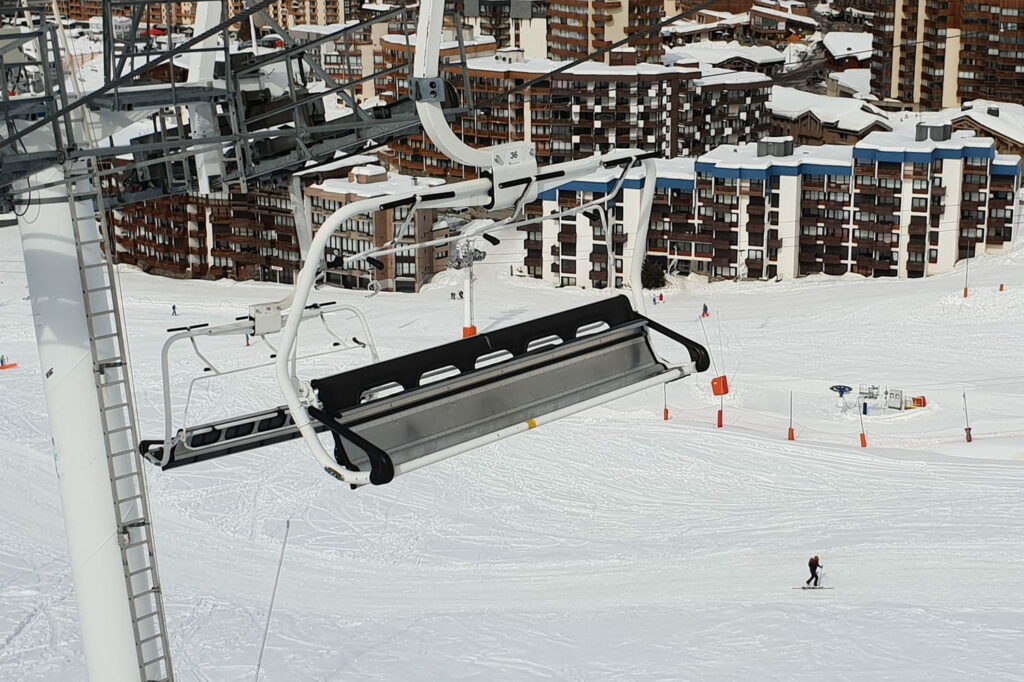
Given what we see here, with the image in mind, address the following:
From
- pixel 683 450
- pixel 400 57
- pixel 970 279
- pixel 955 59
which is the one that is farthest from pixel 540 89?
pixel 683 450

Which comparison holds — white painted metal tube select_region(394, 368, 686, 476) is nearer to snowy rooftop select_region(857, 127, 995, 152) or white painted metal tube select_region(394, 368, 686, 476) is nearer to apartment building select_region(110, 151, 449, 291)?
apartment building select_region(110, 151, 449, 291)

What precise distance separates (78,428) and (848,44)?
220ft

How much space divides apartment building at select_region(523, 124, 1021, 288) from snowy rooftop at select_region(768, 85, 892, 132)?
12.1 metres

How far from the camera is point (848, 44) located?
68.0 meters

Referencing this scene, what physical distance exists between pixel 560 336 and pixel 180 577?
1217cm

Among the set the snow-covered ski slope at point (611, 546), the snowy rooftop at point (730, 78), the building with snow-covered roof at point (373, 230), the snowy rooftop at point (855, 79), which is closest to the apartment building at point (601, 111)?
the snowy rooftop at point (730, 78)

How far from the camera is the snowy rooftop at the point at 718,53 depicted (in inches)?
2132

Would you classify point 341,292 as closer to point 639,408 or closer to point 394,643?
point 639,408

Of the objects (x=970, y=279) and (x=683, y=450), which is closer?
(x=683, y=450)

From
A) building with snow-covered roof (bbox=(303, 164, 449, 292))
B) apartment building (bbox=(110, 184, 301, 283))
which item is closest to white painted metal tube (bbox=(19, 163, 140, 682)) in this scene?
building with snow-covered roof (bbox=(303, 164, 449, 292))

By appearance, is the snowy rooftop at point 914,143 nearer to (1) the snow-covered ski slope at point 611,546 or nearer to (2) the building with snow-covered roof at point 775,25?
(1) the snow-covered ski slope at point 611,546

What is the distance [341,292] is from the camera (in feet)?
123

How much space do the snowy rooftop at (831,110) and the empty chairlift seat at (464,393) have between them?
4504cm

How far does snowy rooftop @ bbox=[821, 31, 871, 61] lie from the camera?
6688 centimetres
